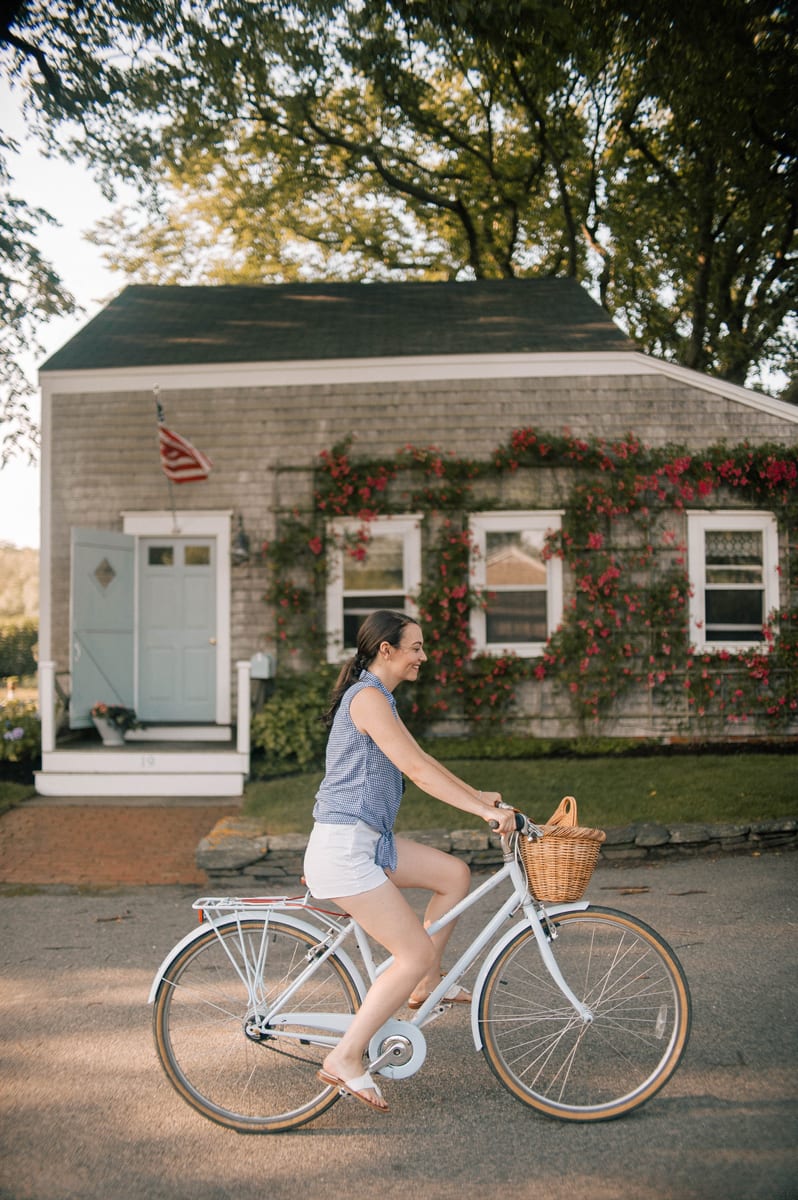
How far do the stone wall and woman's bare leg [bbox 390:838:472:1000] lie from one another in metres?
3.62

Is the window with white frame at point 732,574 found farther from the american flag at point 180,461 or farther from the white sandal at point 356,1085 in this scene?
the white sandal at point 356,1085

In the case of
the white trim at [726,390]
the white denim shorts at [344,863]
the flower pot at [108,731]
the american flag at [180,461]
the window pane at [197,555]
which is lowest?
the flower pot at [108,731]

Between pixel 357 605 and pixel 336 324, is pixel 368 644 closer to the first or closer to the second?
pixel 357 605

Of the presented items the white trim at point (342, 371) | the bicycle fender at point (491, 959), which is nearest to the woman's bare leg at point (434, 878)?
the bicycle fender at point (491, 959)

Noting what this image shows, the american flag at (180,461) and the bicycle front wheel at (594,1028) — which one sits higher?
the american flag at (180,461)

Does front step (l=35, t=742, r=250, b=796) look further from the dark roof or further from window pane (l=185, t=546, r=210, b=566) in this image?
the dark roof

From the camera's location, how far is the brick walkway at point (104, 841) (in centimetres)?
741

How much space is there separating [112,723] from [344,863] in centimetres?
838

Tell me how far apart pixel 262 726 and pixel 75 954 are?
17.8 feet

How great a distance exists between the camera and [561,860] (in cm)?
332

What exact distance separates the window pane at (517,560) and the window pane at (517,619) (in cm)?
16

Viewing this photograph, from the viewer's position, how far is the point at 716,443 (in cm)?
1216

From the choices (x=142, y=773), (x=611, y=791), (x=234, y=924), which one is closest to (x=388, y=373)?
(x=142, y=773)

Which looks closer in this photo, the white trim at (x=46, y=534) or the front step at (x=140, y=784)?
the front step at (x=140, y=784)
